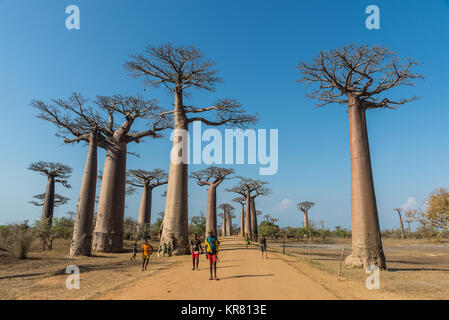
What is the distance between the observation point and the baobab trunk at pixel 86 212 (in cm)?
1239

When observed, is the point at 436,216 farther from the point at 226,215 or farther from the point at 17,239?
the point at 226,215

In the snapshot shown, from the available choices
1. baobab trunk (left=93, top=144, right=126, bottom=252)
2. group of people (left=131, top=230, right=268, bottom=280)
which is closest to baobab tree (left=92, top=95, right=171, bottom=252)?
baobab trunk (left=93, top=144, right=126, bottom=252)

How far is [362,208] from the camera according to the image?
397 inches

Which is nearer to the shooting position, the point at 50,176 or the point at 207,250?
the point at 207,250

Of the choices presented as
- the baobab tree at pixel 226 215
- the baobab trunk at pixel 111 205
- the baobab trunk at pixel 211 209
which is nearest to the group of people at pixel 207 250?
the baobab trunk at pixel 111 205

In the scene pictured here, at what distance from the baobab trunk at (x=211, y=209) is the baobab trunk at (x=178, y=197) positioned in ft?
42.4

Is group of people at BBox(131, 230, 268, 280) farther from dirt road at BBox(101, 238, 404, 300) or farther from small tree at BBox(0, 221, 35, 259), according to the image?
small tree at BBox(0, 221, 35, 259)

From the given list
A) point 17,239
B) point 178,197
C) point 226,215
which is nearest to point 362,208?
point 178,197

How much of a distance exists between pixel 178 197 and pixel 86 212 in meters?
4.59

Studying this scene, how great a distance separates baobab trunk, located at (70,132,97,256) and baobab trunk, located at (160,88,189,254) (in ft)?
11.9

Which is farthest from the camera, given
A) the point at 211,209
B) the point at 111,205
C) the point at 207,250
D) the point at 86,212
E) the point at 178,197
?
the point at 211,209

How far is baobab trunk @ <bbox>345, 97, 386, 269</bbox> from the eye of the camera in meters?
9.66
